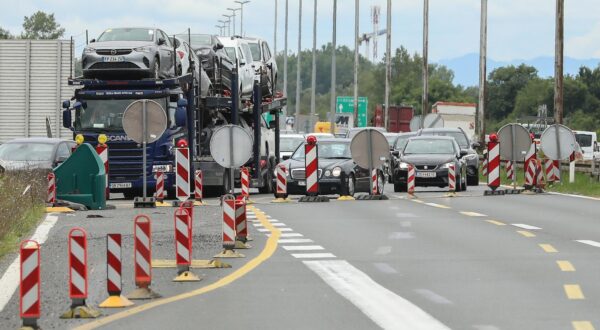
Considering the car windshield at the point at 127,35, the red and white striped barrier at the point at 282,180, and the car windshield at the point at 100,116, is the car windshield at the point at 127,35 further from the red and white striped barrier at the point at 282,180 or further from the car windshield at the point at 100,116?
the red and white striped barrier at the point at 282,180

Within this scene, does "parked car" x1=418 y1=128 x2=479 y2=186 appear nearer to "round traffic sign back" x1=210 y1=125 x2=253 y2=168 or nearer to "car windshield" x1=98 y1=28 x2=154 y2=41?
"car windshield" x1=98 y1=28 x2=154 y2=41

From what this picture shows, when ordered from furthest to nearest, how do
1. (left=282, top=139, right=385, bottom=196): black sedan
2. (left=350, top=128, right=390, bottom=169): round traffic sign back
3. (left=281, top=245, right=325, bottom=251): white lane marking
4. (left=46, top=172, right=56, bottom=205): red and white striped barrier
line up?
(left=282, top=139, right=385, bottom=196): black sedan < (left=350, top=128, right=390, bottom=169): round traffic sign back < (left=46, top=172, right=56, bottom=205): red and white striped barrier < (left=281, top=245, right=325, bottom=251): white lane marking

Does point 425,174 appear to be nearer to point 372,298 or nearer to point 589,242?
point 589,242

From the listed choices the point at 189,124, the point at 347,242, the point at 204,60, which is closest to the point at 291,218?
the point at 347,242

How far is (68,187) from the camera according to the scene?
2786cm

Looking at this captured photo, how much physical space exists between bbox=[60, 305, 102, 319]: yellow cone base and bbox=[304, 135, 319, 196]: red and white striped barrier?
19.8m

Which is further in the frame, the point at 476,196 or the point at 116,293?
the point at 476,196

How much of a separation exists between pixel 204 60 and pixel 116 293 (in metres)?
24.2

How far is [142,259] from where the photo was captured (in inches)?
519

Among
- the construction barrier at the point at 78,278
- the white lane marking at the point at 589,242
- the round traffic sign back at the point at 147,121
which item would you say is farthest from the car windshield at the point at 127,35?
the construction barrier at the point at 78,278

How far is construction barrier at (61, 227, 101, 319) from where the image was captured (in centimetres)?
1173

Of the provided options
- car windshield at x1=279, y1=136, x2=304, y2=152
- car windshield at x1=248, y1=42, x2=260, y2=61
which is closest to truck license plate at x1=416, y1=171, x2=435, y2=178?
car windshield at x1=248, y1=42, x2=260, y2=61

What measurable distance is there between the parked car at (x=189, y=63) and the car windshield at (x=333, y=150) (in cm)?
274

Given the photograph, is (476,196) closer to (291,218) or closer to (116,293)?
(291,218)
